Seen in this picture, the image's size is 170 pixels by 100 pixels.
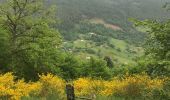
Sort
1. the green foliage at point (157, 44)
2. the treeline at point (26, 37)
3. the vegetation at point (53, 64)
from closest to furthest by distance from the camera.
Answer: the green foliage at point (157, 44)
the vegetation at point (53, 64)
the treeline at point (26, 37)

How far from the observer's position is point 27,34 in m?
48.8

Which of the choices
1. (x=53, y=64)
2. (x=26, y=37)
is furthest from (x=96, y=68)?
(x=26, y=37)

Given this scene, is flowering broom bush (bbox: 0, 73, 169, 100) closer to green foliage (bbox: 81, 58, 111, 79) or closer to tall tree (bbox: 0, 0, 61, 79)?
tall tree (bbox: 0, 0, 61, 79)

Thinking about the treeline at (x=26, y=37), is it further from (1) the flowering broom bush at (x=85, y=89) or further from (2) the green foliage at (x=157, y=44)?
(2) the green foliage at (x=157, y=44)

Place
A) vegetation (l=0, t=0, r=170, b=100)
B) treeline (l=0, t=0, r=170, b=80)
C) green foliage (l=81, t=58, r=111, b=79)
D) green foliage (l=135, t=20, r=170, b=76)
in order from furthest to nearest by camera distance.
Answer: green foliage (l=81, t=58, r=111, b=79) < treeline (l=0, t=0, r=170, b=80) < vegetation (l=0, t=0, r=170, b=100) < green foliage (l=135, t=20, r=170, b=76)

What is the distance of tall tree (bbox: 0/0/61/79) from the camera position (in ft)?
158

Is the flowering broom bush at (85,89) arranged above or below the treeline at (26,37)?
below

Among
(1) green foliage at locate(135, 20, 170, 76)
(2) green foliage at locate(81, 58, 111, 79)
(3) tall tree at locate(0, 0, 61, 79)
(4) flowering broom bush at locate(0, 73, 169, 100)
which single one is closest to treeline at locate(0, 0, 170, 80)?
(3) tall tree at locate(0, 0, 61, 79)

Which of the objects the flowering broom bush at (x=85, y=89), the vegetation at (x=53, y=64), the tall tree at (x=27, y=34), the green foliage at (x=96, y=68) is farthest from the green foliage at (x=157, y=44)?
the green foliage at (x=96, y=68)

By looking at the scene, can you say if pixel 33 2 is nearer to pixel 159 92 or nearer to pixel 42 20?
pixel 42 20

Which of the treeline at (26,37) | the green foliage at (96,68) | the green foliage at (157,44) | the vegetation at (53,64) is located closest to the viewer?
the green foliage at (157,44)

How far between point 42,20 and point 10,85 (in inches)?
1197

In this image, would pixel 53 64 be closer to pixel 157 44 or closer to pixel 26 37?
pixel 26 37

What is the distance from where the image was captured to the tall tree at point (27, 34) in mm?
48094
